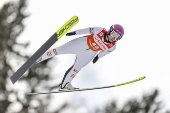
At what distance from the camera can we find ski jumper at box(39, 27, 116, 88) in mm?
6102

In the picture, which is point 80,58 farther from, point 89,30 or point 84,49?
point 89,30

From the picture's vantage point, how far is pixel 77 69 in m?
6.51

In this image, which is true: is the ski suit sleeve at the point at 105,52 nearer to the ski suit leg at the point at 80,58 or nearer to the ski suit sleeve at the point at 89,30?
the ski suit leg at the point at 80,58

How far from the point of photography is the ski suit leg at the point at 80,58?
20.8 ft

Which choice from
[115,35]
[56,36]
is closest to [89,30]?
[115,35]

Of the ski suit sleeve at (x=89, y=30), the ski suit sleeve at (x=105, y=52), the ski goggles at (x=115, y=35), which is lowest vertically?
the ski suit sleeve at (x=105, y=52)

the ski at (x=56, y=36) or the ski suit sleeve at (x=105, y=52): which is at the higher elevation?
the ski at (x=56, y=36)

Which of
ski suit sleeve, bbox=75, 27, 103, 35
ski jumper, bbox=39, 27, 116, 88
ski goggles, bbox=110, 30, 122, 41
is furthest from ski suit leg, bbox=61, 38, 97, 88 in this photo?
ski goggles, bbox=110, 30, 122, 41

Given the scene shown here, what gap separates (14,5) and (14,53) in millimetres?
3778

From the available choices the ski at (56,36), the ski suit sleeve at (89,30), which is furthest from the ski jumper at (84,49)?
the ski at (56,36)

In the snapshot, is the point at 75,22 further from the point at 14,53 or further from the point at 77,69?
the point at 14,53

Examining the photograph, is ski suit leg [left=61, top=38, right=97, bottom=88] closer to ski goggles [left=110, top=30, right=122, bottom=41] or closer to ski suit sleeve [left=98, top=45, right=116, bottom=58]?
ski suit sleeve [left=98, top=45, right=116, bottom=58]

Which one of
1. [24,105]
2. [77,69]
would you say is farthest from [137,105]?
[77,69]

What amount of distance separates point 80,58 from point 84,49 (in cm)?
19
